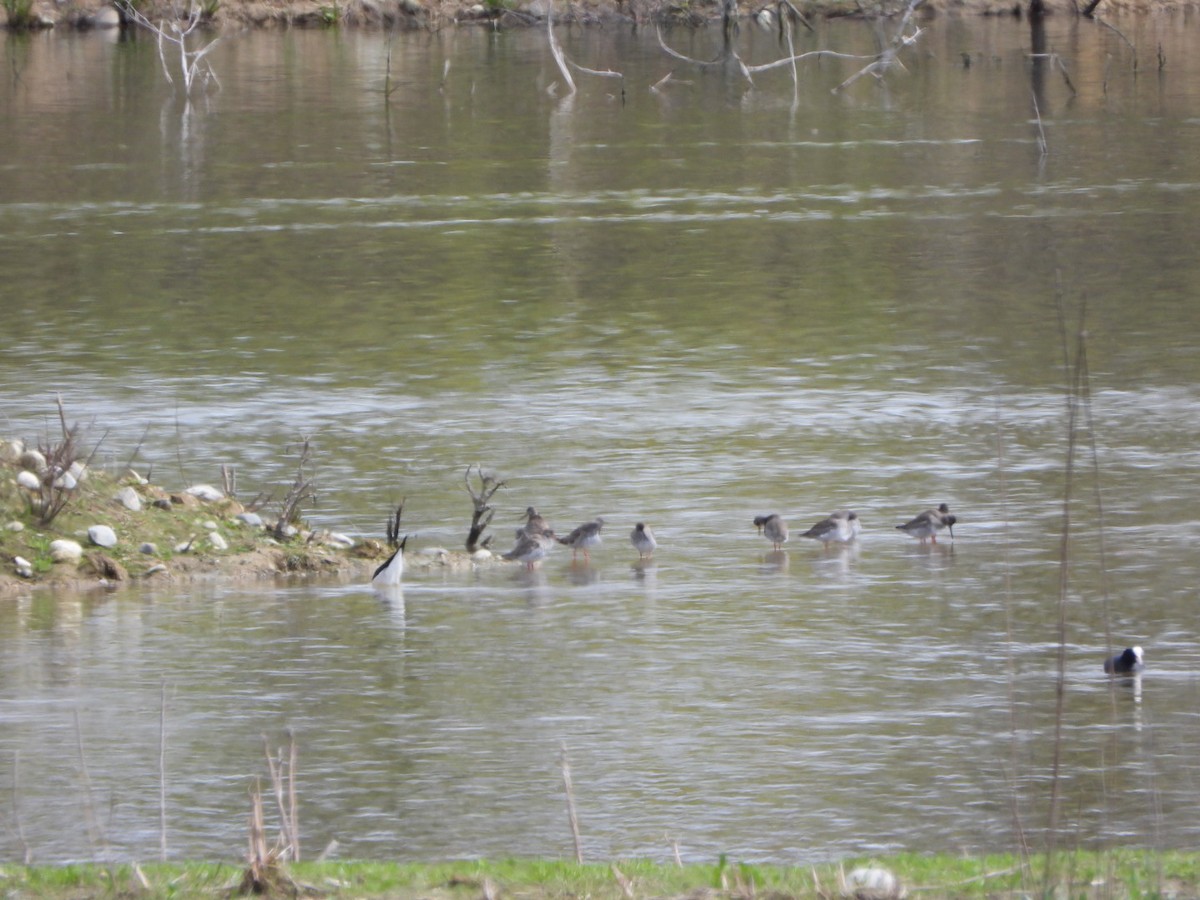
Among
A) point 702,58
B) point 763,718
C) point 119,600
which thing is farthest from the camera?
point 702,58

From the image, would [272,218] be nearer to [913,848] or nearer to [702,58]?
[913,848]

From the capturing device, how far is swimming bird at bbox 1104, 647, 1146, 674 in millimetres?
11422

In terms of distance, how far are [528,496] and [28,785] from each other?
667cm

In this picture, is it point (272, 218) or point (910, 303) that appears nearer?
point (910, 303)

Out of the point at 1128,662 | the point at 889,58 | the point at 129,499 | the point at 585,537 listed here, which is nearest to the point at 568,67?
the point at 889,58

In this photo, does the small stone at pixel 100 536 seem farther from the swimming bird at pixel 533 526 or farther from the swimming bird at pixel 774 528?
the swimming bird at pixel 774 528

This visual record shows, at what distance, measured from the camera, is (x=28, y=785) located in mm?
10008

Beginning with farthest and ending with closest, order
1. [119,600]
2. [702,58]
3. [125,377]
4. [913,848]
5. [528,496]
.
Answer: [702,58] → [125,377] → [528,496] → [119,600] → [913,848]

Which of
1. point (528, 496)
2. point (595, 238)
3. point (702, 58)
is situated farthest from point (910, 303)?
point (702, 58)

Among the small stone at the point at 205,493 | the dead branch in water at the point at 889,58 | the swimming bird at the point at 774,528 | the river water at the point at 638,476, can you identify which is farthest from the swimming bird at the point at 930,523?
the dead branch in water at the point at 889,58

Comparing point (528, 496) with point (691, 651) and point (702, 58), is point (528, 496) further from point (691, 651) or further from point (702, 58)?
point (702, 58)

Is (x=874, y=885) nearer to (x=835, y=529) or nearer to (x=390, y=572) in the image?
(x=390, y=572)

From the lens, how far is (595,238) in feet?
104

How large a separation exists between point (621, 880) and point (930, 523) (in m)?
7.21
